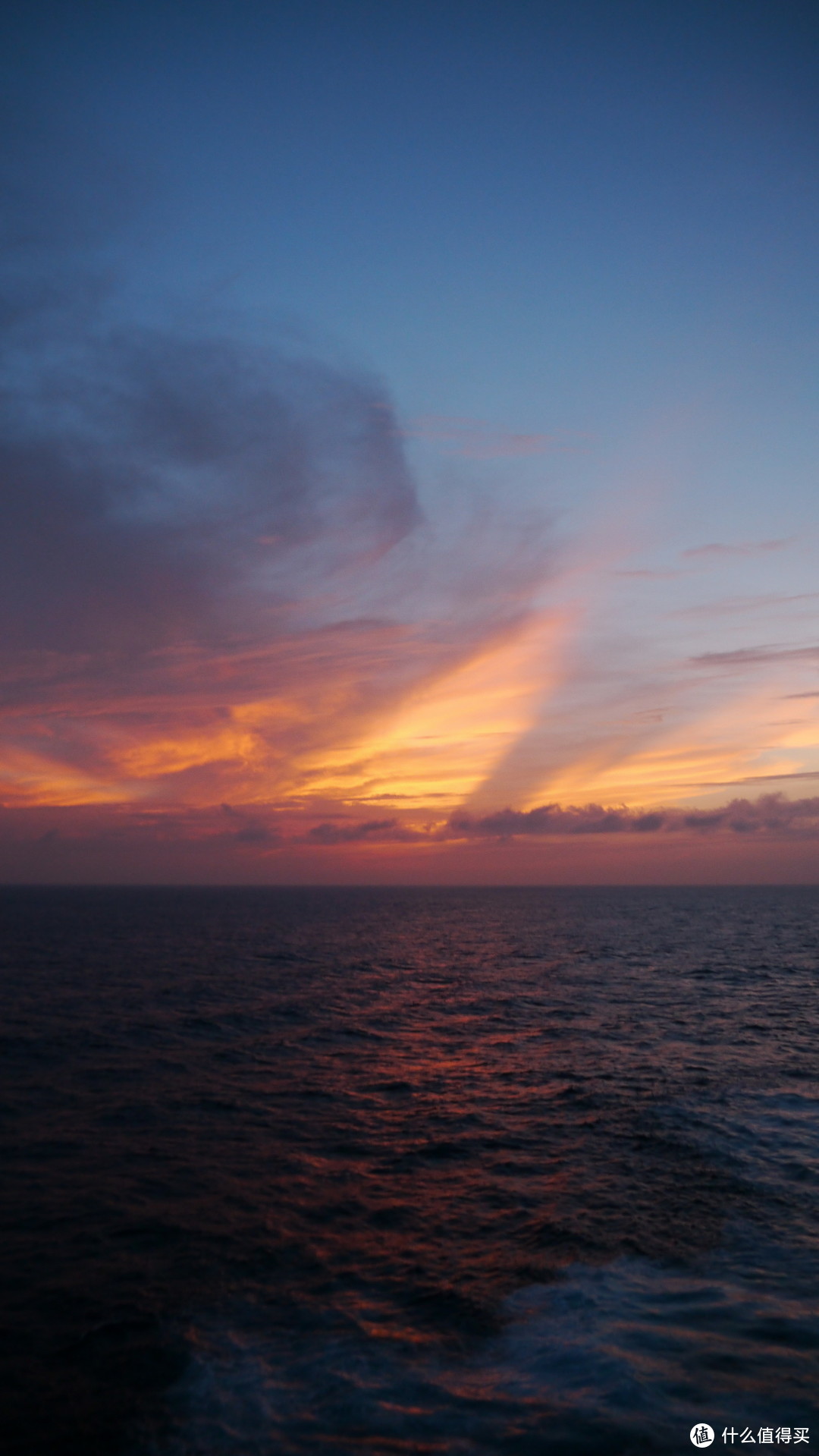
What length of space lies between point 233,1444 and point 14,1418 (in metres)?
3.15

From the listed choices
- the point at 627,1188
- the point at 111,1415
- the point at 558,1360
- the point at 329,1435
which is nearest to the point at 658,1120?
the point at 627,1188

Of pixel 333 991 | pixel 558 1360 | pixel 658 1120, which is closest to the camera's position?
pixel 558 1360

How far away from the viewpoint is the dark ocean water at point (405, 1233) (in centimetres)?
1029

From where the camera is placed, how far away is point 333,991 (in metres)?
48.5

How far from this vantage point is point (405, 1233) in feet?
51.4

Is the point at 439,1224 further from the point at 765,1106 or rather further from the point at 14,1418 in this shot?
the point at 765,1106

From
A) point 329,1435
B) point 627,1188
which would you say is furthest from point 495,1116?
point 329,1435

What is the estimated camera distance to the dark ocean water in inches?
405

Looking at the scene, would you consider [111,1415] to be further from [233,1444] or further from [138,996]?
[138,996]

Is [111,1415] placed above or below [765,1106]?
above

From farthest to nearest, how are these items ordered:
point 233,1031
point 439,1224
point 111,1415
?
point 233,1031, point 439,1224, point 111,1415

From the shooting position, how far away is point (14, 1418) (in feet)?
33.6

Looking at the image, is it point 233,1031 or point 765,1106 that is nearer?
point 765,1106

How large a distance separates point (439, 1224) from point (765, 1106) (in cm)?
1297
